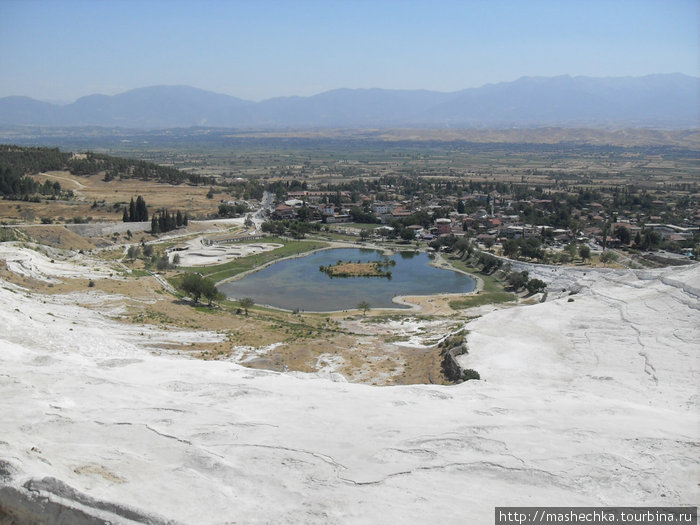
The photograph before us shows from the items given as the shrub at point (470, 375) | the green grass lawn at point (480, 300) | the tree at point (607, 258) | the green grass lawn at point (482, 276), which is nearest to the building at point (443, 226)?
the green grass lawn at point (482, 276)

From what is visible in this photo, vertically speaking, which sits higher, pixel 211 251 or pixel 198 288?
pixel 198 288

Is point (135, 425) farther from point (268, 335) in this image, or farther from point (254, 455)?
point (268, 335)

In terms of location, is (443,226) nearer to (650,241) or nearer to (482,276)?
(482,276)

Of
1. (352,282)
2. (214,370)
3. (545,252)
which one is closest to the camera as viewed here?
(214,370)

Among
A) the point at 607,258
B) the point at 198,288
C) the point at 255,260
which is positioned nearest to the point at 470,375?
the point at 198,288

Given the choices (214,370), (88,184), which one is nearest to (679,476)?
(214,370)

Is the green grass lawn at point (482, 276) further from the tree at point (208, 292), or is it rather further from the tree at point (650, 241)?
the tree at point (208, 292)

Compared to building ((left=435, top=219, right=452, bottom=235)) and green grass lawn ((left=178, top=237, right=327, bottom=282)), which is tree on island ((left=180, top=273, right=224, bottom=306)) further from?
building ((left=435, top=219, right=452, bottom=235))
